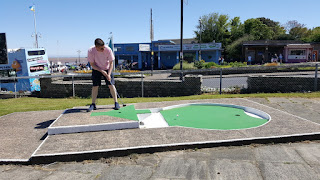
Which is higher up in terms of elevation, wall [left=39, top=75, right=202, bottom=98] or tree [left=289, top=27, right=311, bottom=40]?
tree [left=289, top=27, right=311, bottom=40]

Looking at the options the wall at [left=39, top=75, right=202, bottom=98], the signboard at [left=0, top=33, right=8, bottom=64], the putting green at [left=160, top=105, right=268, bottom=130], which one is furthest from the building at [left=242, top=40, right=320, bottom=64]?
the putting green at [left=160, top=105, right=268, bottom=130]

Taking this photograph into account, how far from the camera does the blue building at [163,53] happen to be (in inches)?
1706

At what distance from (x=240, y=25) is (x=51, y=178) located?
65231 millimetres

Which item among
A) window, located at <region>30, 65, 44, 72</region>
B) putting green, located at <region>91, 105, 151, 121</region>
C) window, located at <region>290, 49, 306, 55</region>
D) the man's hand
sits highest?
window, located at <region>290, 49, 306, 55</region>

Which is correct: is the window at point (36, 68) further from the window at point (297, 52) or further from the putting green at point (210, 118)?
the window at point (297, 52)

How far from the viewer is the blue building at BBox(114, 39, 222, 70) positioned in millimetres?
43344

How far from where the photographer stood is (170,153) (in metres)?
4.37

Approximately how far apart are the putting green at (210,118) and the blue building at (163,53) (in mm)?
34864

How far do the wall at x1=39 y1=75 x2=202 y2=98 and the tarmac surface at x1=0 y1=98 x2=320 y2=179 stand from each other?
240 inches

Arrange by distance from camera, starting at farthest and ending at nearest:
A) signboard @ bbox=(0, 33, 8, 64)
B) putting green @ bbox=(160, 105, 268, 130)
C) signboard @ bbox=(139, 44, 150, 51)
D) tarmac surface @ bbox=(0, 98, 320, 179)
Answer: signboard @ bbox=(139, 44, 150, 51)
signboard @ bbox=(0, 33, 8, 64)
putting green @ bbox=(160, 105, 268, 130)
tarmac surface @ bbox=(0, 98, 320, 179)

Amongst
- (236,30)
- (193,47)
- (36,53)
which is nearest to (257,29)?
(236,30)

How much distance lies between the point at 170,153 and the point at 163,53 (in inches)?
1707

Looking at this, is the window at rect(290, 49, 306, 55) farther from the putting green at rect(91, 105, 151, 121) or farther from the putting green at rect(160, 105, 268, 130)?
the putting green at rect(91, 105, 151, 121)

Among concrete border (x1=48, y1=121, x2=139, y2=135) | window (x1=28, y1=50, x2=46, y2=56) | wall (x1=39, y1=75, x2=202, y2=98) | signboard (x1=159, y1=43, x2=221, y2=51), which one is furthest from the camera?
signboard (x1=159, y1=43, x2=221, y2=51)
